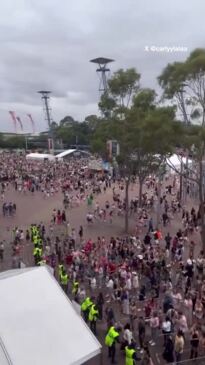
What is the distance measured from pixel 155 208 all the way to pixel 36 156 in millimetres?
44262

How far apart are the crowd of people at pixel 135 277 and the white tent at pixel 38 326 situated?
223 cm

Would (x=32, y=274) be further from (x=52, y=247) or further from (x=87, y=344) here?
(x=52, y=247)

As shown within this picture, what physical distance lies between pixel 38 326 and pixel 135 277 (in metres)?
8.58

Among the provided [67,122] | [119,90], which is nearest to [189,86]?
[119,90]

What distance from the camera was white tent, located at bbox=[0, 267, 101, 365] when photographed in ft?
30.9

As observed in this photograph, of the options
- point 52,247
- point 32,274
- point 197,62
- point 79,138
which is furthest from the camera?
point 79,138

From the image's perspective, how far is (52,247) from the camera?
25.5 m

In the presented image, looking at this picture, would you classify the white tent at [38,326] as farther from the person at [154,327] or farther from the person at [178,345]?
the person at [154,327]

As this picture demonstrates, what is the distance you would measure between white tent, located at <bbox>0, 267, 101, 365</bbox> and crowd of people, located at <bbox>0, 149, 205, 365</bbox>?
223 cm

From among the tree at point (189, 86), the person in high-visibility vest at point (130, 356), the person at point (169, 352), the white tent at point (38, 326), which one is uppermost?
the tree at point (189, 86)

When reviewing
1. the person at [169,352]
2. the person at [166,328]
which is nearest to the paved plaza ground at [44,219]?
the person at [166,328]

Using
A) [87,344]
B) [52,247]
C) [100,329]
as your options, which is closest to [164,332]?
[100,329]

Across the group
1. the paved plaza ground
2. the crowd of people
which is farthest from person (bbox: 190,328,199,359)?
the paved plaza ground

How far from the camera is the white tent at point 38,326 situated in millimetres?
9414
